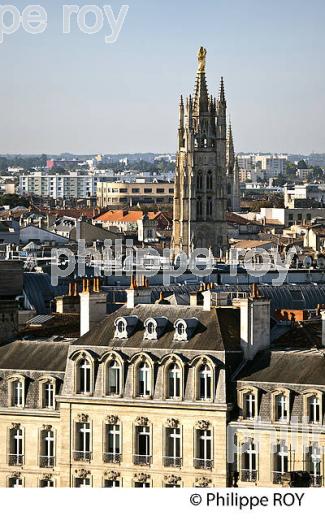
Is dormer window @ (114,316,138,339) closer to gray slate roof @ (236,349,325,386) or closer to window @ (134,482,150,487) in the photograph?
gray slate roof @ (236,349,325,386)

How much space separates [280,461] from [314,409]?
31.7 inches

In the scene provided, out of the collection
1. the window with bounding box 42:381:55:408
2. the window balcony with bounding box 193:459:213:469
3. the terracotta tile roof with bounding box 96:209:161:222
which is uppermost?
the window with bounding box 42:381:55:408

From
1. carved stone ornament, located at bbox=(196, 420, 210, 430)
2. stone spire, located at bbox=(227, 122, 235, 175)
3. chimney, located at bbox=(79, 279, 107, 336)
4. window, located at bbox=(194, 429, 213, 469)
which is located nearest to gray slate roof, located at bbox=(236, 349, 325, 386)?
carved stone ornament, located at bbox=(196, 420, 210, 430)

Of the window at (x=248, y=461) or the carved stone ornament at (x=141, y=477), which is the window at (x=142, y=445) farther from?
the window at (x=248, y=461)

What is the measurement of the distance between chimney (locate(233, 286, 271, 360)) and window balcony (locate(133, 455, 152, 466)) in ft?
6.45

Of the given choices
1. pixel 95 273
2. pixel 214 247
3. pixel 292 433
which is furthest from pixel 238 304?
pixel 214 247

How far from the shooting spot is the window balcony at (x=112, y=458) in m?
30.8

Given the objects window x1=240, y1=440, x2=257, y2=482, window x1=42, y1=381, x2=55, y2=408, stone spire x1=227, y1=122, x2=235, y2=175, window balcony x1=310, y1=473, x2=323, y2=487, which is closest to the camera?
window balcony x1=310, y1=473, x2=323, y2=487

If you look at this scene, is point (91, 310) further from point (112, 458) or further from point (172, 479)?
point (172, 479)

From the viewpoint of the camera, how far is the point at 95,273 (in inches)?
2454

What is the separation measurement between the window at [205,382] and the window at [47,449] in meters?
2.50

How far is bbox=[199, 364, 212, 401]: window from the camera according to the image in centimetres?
3033

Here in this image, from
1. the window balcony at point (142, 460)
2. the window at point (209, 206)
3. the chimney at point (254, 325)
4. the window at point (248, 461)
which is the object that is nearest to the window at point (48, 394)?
the window balcony at point (142, 460)

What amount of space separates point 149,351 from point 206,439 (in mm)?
1682
